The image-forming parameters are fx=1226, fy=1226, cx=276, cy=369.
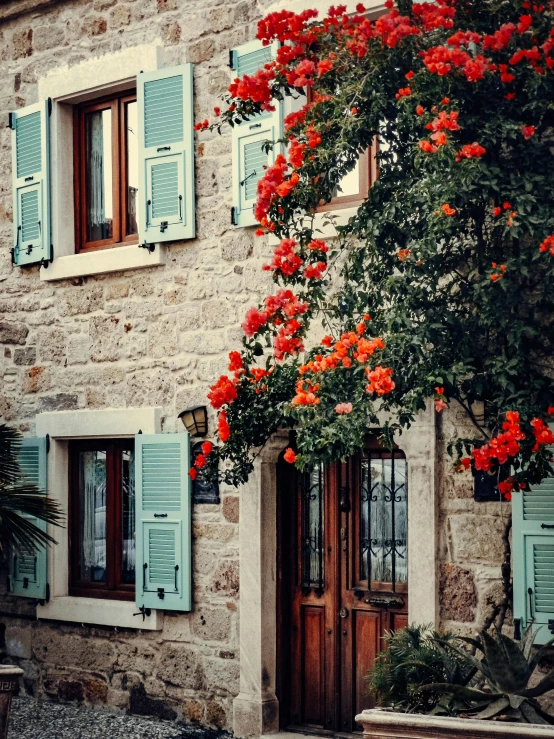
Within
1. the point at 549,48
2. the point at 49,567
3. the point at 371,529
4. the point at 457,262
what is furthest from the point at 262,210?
the point at 49,567

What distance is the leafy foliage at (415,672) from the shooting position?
590 centimetres

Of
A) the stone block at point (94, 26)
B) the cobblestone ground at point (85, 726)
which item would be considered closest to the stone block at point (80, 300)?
the stone block at point (94, 26)

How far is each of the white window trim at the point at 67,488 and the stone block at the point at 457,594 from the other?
7.44 feet

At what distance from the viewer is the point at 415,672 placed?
235 inches

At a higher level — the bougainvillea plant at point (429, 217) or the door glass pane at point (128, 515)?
the bougainvillea plant at point (429, 217)

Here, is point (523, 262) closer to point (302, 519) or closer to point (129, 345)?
point (302, 519)

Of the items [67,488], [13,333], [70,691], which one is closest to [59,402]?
[67,488]

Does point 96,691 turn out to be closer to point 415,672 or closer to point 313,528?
point 313,528

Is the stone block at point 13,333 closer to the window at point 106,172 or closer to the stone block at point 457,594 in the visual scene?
the window at point 106,172

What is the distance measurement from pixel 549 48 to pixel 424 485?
257 centimetres

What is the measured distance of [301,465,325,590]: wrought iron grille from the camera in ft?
25.9

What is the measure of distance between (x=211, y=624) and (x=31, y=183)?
365cm

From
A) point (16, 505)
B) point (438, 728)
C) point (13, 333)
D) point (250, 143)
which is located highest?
point (250, 143)

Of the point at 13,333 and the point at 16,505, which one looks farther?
the point at 13,333
